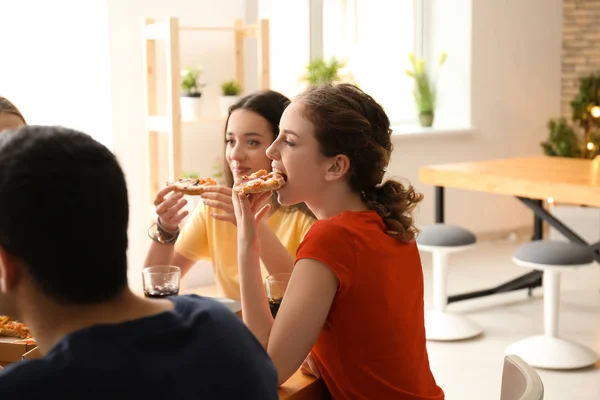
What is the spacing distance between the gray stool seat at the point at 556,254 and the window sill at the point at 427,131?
7.44 ft

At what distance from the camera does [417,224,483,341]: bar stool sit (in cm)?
433

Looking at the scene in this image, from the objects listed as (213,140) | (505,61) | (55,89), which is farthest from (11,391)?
(505,61)

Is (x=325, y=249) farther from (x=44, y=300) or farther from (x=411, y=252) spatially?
(x=44, y=300)

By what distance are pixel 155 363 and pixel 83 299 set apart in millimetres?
114

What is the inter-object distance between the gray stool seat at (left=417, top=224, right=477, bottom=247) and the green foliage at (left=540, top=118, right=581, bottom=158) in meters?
2.51

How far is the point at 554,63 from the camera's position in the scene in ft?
23.9

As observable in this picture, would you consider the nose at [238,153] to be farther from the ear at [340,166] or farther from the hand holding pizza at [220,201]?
the ear at [340,166]

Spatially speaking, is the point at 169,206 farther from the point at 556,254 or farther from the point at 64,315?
the point at 556,254

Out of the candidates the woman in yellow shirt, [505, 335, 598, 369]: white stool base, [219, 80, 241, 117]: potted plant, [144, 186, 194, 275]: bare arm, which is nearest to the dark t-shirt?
[144, 186, 194, 275]: bare arm

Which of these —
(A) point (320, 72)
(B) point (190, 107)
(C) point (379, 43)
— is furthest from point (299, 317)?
(C) point (379, 43)

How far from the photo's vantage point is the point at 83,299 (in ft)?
3.37

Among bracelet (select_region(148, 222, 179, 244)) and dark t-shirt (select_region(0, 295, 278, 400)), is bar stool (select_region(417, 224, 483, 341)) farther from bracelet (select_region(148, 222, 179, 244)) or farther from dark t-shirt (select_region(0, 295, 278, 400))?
dark t-shirt (select_region(0, 295, 278, 400))

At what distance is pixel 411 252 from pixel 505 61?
5356 millimetres

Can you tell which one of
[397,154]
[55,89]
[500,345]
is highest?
[55,89]
